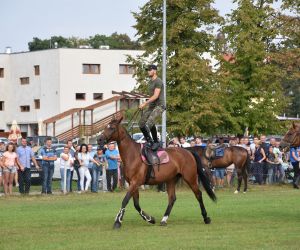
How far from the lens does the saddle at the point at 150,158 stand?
17484mm

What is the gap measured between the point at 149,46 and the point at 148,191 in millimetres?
18605

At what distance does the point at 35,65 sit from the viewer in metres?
76.4

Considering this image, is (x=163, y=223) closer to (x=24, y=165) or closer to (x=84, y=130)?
(x=24, y=165)

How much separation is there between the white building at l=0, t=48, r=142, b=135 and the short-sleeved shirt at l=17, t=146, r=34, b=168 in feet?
146

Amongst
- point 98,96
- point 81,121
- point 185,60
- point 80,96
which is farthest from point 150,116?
point 98,96

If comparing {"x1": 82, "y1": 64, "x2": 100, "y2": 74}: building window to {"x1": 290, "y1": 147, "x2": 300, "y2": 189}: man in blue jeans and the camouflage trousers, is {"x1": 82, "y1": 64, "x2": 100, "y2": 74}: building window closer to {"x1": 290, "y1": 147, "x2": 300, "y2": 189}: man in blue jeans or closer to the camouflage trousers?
{"x1": 290, "y1": 147, "x2": 300, "y2": 189}: man in blue jeans

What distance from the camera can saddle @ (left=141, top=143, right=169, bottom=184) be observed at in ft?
57.4

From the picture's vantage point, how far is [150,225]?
17.5 meters

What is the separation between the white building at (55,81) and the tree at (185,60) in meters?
25.6

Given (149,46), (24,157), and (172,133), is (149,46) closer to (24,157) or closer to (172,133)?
(172,133)

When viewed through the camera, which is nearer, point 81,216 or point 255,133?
point 81,216

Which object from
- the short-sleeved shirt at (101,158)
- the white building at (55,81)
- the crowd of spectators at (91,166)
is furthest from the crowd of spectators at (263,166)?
the white building at (55,81)

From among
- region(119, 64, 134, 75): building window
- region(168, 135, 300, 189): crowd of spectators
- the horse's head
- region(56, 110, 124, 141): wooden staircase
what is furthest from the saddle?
region(119, 64, 134, 75): building window

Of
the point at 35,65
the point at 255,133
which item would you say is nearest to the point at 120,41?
the point at 35,65
